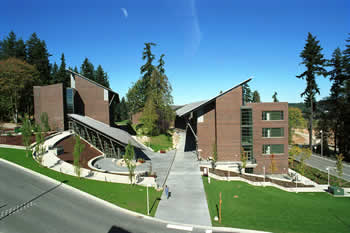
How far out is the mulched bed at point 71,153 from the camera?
26.0m

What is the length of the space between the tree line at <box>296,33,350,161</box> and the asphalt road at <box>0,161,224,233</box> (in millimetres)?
47164

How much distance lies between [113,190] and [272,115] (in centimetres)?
2802

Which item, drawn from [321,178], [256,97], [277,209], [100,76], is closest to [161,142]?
[321,178]

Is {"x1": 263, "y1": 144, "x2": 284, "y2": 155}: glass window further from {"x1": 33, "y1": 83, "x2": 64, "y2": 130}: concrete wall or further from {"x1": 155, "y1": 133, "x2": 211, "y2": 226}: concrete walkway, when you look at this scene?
{"x1": 33, "y1": 83, "x2": 64, "y2": 130}: concrete wall

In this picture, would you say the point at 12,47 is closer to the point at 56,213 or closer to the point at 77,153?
the point at 77,153

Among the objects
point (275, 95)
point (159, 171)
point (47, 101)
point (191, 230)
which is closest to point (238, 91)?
point (159, 171)

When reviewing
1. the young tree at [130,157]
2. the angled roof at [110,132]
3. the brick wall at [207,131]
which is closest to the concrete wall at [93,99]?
the angled roof at [110,132]

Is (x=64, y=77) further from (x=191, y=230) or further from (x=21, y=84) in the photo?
(x=191, y=230)

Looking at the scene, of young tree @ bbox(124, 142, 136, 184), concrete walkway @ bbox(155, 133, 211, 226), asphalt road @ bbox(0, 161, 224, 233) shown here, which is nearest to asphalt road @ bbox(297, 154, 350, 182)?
concrete walkway @ bbox(155, 133, 211, 226)

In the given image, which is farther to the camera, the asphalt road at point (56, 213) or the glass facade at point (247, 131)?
the glass facade at point (247, 131)

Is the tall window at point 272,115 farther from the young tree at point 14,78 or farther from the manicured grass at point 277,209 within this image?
the young tree at point 14,78

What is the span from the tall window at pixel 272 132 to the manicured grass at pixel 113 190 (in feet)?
74.5

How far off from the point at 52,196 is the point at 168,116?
35.0 m

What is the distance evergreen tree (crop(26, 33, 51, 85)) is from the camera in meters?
63.2
